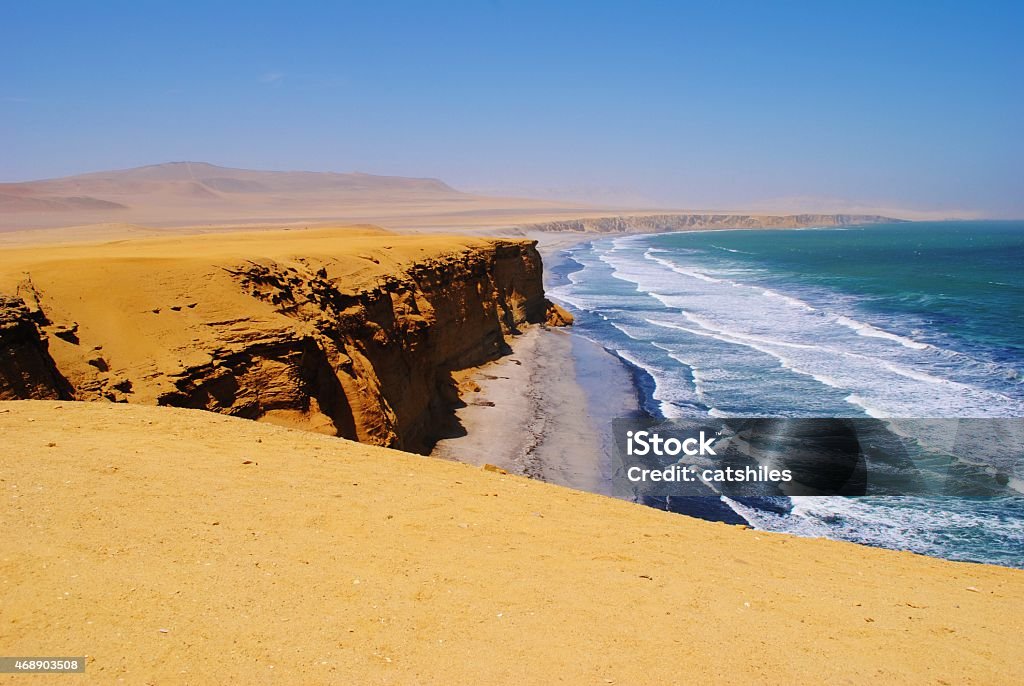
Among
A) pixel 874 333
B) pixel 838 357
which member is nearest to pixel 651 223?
pixel 874 333

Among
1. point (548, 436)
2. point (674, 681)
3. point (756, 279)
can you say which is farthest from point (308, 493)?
point (756, 279)

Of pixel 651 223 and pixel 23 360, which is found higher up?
pixel 651 223

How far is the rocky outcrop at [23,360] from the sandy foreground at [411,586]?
145cm

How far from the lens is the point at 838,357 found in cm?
2861

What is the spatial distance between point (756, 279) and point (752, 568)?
55659mm

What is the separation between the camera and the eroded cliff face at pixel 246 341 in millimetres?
11359

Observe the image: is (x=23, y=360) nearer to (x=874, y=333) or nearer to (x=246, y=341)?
(x=246, y=341)

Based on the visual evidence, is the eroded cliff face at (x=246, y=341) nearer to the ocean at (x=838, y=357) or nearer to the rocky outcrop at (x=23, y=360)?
the rocky outcrop at (x=23, y=360)

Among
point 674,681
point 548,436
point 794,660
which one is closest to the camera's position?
point 674,681

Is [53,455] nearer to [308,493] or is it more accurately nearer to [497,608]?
[308,493]

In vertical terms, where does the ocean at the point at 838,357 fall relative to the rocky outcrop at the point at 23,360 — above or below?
below

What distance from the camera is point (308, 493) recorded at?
24.7 ft

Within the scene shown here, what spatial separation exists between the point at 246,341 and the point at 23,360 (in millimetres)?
3517

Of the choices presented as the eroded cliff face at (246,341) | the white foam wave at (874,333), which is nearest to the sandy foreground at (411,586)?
the eroded cliff face at (246,341)
